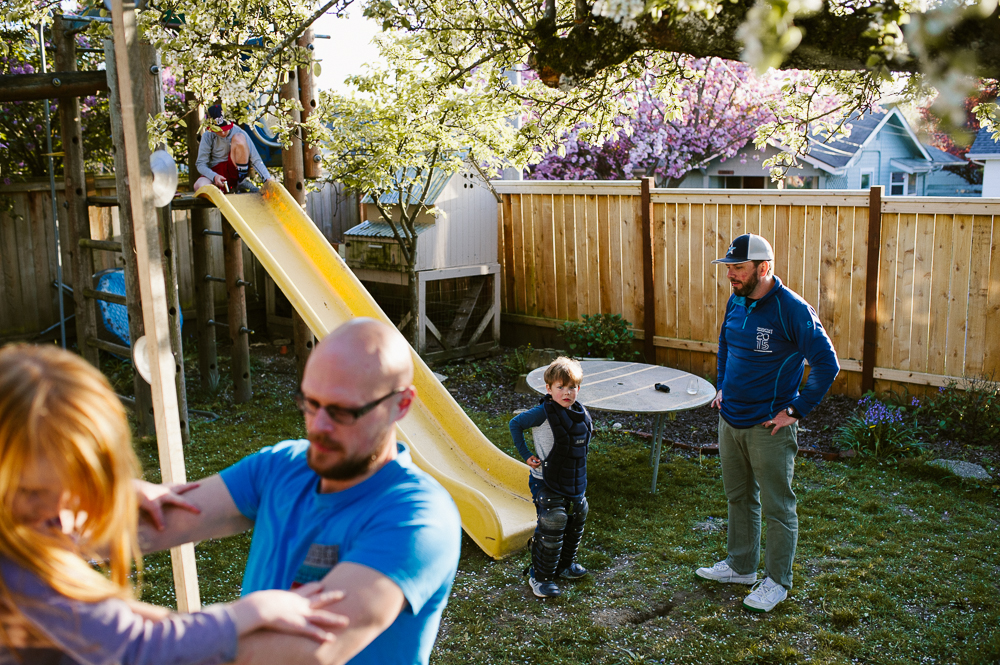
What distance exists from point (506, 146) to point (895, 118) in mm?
12814

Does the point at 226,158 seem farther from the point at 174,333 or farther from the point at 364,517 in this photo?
the point at 364,517

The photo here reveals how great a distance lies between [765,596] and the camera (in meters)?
4.07

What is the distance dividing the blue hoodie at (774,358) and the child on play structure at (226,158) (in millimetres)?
4579

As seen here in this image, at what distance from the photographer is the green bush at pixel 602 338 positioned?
846 cm

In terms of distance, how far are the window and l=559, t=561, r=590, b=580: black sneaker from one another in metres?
16.5

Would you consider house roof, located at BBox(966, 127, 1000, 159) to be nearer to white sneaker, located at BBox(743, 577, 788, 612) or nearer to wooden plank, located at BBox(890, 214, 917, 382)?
wooden plank, located at BBox(890, 214, 917, 382)

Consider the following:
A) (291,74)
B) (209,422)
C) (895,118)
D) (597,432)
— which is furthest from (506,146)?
(895,118)

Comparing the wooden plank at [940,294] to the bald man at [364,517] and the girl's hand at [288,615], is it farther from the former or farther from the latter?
the girl's hand at [288,615]

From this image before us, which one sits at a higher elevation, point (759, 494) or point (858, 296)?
point (858, 296)

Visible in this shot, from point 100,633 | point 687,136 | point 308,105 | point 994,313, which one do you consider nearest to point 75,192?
point 308,105

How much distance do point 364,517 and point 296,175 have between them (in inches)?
232

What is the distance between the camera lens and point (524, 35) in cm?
414

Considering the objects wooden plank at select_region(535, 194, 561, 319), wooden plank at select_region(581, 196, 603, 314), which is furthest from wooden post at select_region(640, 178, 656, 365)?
wooden plank at select_region(535, 194, 561, 319)

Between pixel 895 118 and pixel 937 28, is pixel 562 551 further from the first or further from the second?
pixel 895 118
